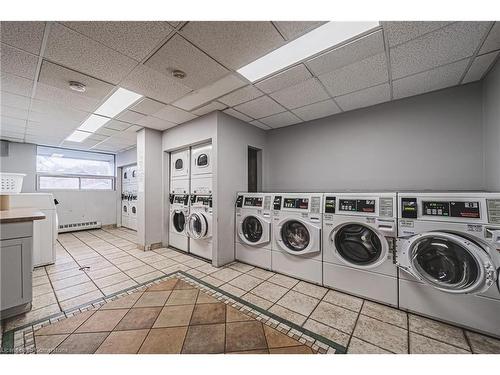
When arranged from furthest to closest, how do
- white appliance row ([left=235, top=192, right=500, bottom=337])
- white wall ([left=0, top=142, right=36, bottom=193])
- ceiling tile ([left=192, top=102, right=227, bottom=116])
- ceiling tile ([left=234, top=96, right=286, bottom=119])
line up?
white wall ([left=0, top=142, right=36, bottom=193])
ceiling tile ([left=192, top=102, right=227, bottom=116])
ceiling tile ([left=234, top=96, right=286, bottom=119])
white appliance row ([left=235, top=192, right=500, bottom=337])

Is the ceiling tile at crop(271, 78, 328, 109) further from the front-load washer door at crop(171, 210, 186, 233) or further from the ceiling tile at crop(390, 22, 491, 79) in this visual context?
the front-load washer door at crop(171, 210, 186, 233)

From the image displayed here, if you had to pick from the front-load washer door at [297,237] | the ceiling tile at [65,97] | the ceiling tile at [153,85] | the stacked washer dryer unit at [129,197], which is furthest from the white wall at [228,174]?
the stacked washer dryer unit at [129,197]

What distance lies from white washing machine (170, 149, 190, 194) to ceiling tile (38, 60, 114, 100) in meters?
1.56

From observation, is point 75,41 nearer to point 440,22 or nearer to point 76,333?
point 76,333

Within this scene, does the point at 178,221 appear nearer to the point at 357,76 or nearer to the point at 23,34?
the point at 23,34

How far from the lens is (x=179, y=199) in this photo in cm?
396

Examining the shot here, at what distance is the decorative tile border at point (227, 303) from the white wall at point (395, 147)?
7.39 ft

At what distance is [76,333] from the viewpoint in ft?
5.44

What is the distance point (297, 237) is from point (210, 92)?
2.27 m

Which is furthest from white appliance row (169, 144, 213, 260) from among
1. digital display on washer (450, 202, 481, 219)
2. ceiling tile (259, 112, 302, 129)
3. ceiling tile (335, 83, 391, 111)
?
digital display on washer (450, 202, 481, 219)

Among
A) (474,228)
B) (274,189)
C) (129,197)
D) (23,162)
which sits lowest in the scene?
(474,228)

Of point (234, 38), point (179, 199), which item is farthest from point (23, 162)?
point (234, 38)

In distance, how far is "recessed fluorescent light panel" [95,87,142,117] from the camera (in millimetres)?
2721

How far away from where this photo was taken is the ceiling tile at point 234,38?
5.05ft
